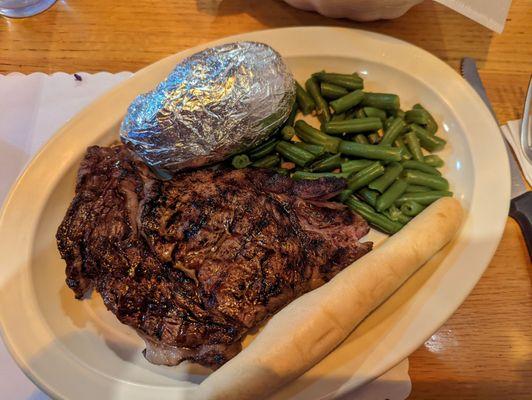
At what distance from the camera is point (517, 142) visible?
208 cm

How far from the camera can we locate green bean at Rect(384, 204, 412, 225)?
5.98 feet

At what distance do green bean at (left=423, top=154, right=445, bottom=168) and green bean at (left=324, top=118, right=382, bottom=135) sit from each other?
267 mm

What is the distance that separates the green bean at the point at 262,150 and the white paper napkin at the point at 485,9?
0.99m

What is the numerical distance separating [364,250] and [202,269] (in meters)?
0.66

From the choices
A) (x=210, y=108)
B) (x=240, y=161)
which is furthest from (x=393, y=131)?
(x=210, y=108)

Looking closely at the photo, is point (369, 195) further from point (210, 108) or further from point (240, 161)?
point (210, 108)

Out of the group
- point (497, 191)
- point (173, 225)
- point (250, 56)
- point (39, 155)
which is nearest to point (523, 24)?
point (497, 191)

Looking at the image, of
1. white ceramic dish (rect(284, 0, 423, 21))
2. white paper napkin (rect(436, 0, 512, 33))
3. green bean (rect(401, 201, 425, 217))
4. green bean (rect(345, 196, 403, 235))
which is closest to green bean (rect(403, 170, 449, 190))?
green bean (rect(401, 201, 425, 217))

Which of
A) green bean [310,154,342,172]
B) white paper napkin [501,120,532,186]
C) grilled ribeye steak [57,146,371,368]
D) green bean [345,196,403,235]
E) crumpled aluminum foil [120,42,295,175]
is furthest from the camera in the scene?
white paper napkin [501,120,532,186]

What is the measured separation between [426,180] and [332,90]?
0.61m

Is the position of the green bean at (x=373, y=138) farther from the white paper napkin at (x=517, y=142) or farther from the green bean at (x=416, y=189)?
the white paper napkin at (x=517, y=142)

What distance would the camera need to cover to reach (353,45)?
6.81ft

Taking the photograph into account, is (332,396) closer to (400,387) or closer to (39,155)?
(400,387)

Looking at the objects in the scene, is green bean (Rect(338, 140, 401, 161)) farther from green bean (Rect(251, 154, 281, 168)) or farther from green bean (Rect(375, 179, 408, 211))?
green bean (Rect(251, 154, 281, 168))
